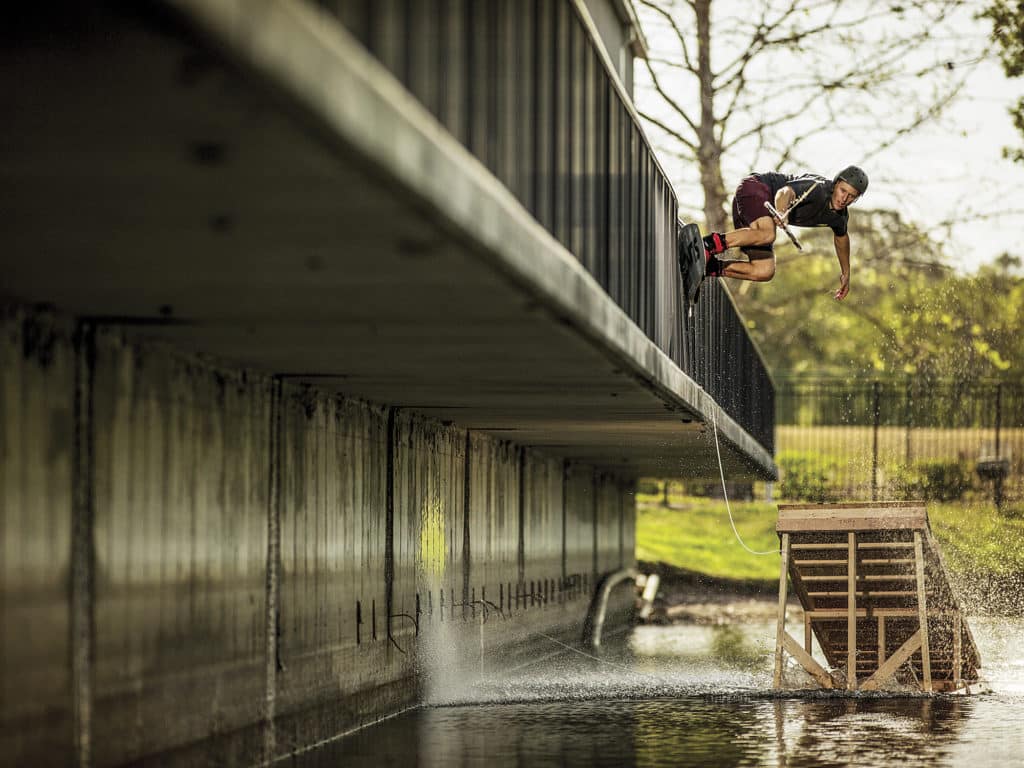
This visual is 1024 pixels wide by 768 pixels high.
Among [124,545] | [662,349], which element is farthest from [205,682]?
[662,349]

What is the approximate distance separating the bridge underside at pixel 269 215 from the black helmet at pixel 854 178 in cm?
355

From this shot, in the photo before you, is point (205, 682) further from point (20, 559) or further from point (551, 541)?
point (551, 541)

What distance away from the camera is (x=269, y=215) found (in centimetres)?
627

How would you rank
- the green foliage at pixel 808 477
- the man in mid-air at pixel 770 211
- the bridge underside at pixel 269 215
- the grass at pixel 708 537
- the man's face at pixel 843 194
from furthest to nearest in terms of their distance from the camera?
the green foliage at pixel 808 477 < the grass at pixel 708 537 < the man in mid-air at pixel 770 211 < the man's face at pixel 843 194 < the bridge underside at pixel 269 215

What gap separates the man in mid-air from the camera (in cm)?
1537

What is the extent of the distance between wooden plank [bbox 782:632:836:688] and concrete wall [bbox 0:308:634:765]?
3.48 m

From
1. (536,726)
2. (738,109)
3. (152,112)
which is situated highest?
(738,109)

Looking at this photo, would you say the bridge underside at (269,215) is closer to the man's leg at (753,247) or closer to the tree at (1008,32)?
the man's leg at (753,247)

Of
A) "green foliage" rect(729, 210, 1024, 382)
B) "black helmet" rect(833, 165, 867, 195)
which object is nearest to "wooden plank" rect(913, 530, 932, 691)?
"black helmet" rect(833, 165, 867, 195)

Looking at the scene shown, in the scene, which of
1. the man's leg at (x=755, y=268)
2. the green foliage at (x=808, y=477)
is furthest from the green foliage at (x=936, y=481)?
the man's leg at (x=755, y=268)

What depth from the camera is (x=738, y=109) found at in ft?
120

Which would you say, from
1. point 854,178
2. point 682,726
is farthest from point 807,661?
point 854,178

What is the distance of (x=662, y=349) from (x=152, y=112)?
996 centimetres

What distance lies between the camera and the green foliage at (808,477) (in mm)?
40156
